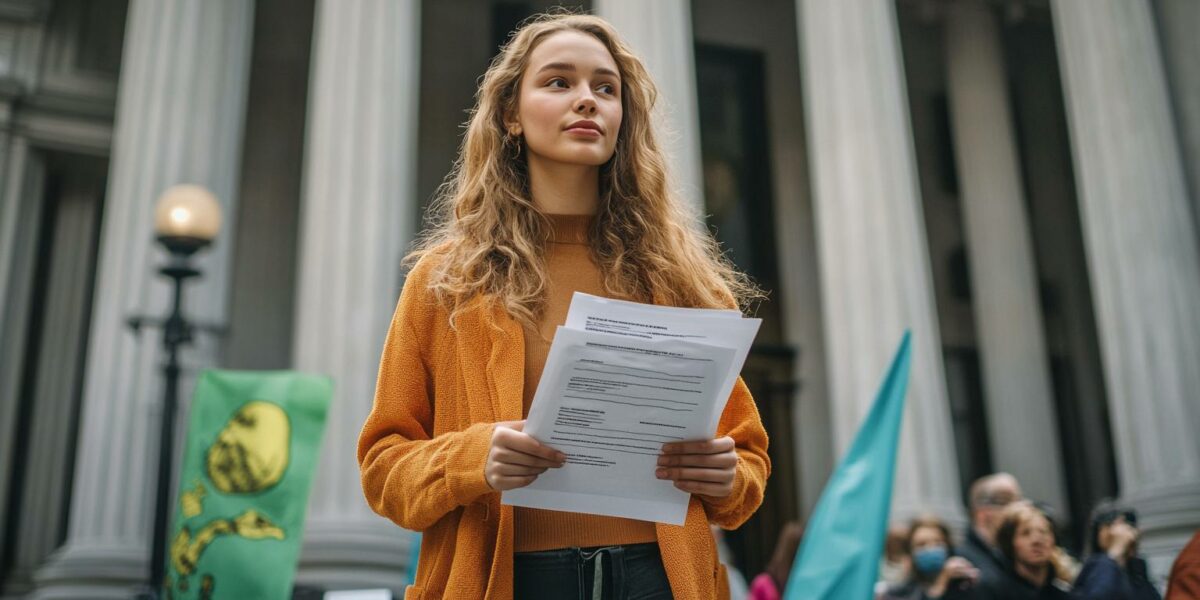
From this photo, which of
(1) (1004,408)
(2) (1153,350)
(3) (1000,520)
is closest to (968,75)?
(1) (1004,408)

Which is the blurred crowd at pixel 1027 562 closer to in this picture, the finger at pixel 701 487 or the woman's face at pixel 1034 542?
the woman's face at pixel 1034 542

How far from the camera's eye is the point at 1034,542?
7.24 metres

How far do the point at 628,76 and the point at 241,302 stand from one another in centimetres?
1754

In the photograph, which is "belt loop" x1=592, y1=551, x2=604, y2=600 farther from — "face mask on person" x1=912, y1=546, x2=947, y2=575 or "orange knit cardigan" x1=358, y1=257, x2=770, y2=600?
"face mask on person" x1=912, y1=546, x2=947, y2=575

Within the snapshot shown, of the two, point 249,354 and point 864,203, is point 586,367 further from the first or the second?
point 249,354

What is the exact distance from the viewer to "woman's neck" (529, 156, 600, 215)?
101 inches

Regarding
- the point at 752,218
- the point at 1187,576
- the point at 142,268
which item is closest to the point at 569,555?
the point at 1187,576

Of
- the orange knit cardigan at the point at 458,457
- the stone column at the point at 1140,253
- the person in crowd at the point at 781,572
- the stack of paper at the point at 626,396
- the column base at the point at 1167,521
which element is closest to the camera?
the stack of paper at the point at 626,396

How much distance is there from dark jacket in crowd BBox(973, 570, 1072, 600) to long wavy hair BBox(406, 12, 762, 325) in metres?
5.30

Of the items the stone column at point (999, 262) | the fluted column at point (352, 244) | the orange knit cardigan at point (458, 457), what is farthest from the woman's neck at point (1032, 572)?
the stone column at point (999, 262)

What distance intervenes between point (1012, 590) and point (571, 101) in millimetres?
6011

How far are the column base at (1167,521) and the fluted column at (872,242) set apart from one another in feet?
7.23

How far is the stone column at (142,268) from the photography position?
500 inches

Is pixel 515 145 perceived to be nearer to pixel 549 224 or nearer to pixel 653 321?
pixel 549 224
